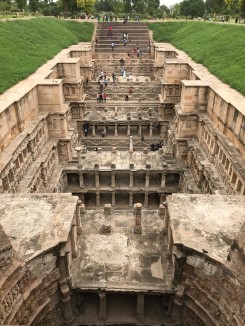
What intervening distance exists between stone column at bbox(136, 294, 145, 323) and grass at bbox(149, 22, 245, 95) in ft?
50.9

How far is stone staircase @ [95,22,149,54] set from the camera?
4331 cm

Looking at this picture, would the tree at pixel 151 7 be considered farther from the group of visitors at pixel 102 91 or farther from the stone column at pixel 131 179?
the stone column at pixel 131 179

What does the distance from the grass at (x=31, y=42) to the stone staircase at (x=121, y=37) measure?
6.93ft

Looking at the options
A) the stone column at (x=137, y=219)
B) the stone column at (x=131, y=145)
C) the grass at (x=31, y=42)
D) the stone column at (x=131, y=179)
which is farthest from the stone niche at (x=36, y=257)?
the stone column at (x=131, y=145)

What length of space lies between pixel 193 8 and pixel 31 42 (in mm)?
45879

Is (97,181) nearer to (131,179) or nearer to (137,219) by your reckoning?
(131,179)

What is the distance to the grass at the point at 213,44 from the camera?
82.4 ft

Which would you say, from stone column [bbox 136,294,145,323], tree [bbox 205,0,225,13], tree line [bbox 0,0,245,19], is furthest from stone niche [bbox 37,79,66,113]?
tree [bbox 205,0,225,13]

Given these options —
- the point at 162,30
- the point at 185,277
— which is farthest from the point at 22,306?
the point at 162,30

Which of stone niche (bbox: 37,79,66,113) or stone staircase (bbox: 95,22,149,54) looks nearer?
stone niche (bbox: 37,79,66,113)

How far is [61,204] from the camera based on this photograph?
42.5ft

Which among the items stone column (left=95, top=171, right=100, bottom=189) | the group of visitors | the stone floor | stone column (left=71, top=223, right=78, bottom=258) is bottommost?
stone column (left=95, top=171, right=100, bottom=189)

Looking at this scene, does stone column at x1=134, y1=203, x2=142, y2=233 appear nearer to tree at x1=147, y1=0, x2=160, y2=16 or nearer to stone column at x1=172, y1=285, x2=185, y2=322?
stone column at x1=172, y1=285, x2=185, y2=322

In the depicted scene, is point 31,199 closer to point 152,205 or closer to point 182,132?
point 152,205
